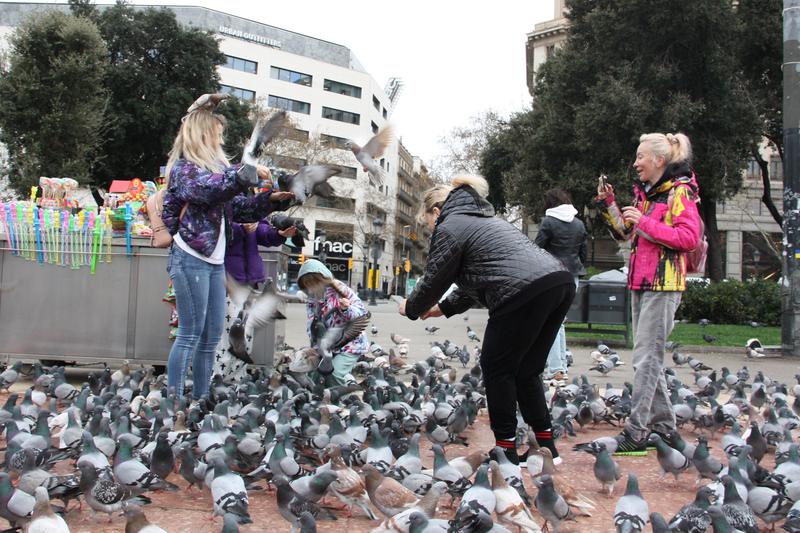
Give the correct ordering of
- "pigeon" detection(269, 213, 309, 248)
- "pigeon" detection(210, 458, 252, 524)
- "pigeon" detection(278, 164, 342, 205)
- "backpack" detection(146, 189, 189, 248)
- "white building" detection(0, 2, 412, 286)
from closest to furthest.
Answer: "pigeon" detection(210, 458, 252, 524), "pigeon" detection(278, 164, 342, 205), "backpack" detection(146, 189, 189, 248), "pigeon" detection(269, 213, 309, 248), "white building" detection(0, 2, 412, 286)

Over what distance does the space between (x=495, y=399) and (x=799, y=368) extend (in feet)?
27.5

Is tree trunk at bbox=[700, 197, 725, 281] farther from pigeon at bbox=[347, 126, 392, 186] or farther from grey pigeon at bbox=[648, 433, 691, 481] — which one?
grey pigeon at bbox=[648, 433, 691, 481]

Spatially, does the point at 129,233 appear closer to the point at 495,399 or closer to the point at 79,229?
the point at 79,229

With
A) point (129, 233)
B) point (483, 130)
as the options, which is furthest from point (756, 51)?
point (129, 233)

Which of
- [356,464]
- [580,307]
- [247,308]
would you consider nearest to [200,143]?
[247,308]

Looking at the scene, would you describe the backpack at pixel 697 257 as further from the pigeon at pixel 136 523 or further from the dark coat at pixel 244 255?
the pigeon at pixel 136 523

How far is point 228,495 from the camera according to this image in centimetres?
311

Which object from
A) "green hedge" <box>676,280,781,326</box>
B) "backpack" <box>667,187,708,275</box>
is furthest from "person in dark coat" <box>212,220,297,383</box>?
"green hedge" <box>676,280,781,326</box>

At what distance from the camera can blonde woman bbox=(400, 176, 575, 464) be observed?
11.7 ft

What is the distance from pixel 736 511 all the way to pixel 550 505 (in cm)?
78

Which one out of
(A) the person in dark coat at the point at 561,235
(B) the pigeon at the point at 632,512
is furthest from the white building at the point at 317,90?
(B) the pigeon at the point at 632,512

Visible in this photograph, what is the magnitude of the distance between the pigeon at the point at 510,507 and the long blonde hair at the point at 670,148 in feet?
8.00

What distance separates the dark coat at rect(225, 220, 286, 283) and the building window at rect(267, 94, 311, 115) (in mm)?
55789

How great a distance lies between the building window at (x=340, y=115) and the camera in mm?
63156
